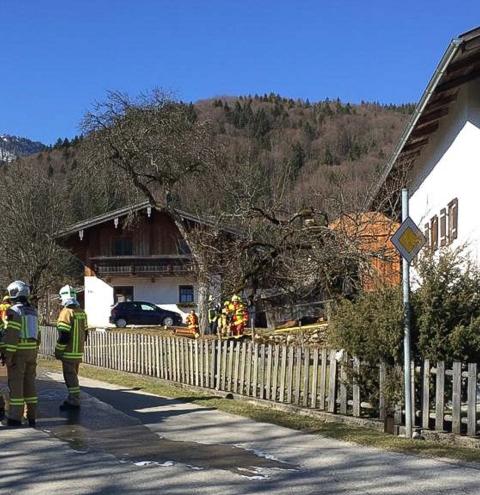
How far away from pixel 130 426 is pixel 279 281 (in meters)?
11.4

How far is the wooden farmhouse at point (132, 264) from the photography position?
50.1m

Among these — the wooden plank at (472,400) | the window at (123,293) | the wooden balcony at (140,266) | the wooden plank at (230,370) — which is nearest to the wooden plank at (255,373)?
the wooden plank at (230,370)

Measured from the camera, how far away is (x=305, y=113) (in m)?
114

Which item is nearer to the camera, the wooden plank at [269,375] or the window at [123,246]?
the wooden plank at [269,375]

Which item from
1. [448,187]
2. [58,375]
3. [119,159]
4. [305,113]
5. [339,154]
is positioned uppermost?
[305,113]

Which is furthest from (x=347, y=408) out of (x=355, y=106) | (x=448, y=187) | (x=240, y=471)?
(x=355, y=106)

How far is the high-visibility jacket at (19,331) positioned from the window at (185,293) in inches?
1616

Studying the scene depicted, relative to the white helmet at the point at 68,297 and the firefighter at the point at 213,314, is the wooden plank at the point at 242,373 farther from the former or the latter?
the firefighter at the point at 213,314

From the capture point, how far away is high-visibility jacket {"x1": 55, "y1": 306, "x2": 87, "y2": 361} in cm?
1151

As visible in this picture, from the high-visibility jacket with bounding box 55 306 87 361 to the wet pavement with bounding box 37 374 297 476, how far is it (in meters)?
0.87

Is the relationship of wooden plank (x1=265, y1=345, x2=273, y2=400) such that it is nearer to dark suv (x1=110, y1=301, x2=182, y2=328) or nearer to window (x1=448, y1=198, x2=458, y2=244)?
window (x1=448, y1=198, x2=458, y2=244)

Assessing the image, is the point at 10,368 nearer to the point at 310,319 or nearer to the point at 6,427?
the point at 6,427

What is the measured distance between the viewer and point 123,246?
51156 mm

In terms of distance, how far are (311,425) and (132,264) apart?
1579 inches
